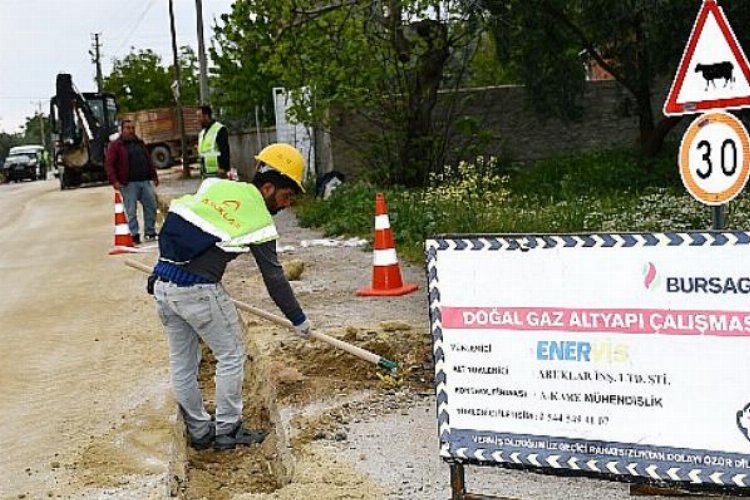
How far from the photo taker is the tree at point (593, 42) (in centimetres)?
1352

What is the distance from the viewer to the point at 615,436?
3797mm

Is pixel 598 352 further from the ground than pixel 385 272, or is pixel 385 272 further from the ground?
pixel 598 352

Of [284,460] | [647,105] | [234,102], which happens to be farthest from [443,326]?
[234,102]

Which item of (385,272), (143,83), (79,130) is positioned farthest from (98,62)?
(385,272)

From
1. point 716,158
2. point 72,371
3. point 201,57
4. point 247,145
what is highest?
point 201,57

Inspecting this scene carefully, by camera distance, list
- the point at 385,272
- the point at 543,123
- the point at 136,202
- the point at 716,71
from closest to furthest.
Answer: the point at 716,71 → the point at 385,272 → the point at 136,202 → the point at 543,123

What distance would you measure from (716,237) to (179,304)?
9.55 feet

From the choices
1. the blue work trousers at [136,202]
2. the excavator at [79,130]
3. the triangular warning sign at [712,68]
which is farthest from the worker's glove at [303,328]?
the excavator at [79,130]

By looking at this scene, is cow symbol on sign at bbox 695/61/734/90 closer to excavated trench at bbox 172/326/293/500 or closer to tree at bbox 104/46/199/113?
excavated trench at bbox 172/326/293/500

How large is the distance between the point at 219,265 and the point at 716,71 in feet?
9.26

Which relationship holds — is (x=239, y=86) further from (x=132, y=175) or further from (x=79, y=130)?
(x=132, y=175)

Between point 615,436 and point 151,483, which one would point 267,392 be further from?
point 615,436

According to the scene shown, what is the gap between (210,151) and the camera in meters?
14.2

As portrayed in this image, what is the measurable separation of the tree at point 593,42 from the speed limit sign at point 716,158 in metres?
8.65
